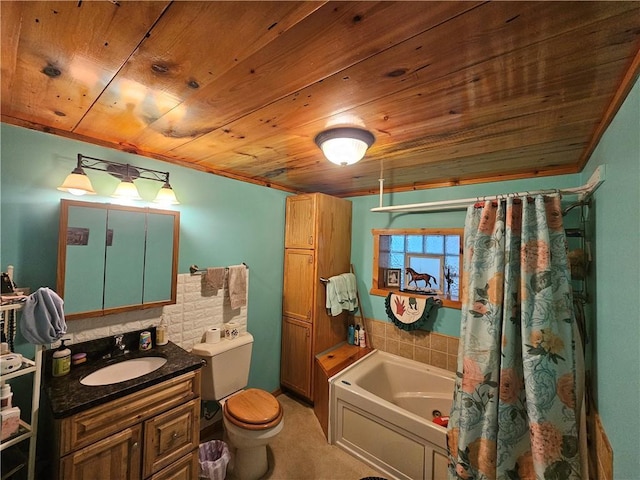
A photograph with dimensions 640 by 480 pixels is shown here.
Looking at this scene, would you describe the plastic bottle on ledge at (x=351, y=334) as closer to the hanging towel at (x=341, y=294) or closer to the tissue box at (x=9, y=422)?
the hanging towel at (x=341, y=294)

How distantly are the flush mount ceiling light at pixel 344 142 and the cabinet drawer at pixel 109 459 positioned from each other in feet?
6.08

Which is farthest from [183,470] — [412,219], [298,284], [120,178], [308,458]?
[412,219]

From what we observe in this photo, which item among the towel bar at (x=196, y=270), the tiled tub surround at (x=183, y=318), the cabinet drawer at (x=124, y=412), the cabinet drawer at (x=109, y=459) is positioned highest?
the towel bar at (x=196, y=270)

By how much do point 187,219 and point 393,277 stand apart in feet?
7.10

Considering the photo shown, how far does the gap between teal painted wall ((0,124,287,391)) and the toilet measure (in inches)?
17.2

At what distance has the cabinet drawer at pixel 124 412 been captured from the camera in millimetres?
1234

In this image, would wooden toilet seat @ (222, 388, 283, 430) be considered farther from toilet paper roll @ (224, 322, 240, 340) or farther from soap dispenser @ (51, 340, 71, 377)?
soap dispenser @ (51, 340, 71, 377)

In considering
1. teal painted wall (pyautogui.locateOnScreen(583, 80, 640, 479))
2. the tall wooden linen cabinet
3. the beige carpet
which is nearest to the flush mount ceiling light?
teal painted wall (pyautogui.locateOnScreen(583, 80, 640, 479))

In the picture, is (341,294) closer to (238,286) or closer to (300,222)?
(300,222)

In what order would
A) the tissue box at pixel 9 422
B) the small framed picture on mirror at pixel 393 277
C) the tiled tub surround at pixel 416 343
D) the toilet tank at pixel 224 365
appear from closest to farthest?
the tissue box at pixel 9 422 < the toilet tank at pixel 224 365 < the tiled tub surround at pixel 416 343 < the small framed picture on mirror at pixel 393 277

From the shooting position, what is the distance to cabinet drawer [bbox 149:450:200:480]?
5.01ft

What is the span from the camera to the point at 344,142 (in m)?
1.46

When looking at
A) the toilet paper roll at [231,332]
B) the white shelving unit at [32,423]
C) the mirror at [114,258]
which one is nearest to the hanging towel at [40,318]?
the white shelving unit at [32,423]

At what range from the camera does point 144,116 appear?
1.37 metres
